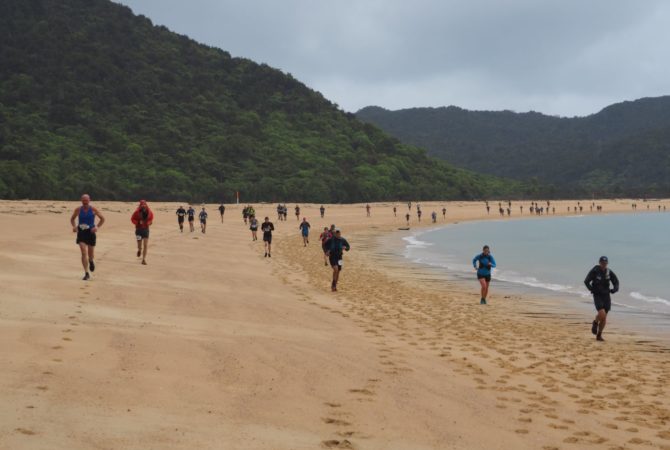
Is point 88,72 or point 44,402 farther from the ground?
point 88,72

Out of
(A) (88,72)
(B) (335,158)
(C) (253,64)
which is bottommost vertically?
(B) (335,158)

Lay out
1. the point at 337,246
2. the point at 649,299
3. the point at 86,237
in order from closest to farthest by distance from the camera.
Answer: the point at 86,237 < the point at 337,246 < the point at 649,299

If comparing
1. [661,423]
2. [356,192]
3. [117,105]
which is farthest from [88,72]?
[661,423]

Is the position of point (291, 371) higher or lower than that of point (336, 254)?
lower

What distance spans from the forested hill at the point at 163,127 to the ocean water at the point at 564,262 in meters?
36.7

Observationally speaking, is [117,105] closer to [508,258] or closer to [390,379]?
[508,258]

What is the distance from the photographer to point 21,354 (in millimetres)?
6699

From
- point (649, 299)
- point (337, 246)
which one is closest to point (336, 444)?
point (337, 246)

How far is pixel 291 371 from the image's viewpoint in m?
7.55

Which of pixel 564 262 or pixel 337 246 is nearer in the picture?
pixel 337 246

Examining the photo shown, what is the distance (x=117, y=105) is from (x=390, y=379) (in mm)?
89684

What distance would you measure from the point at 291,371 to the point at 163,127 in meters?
84.9

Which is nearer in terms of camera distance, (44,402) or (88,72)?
(44,402)

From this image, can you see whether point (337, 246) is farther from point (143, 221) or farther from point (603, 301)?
point (603, 301)
